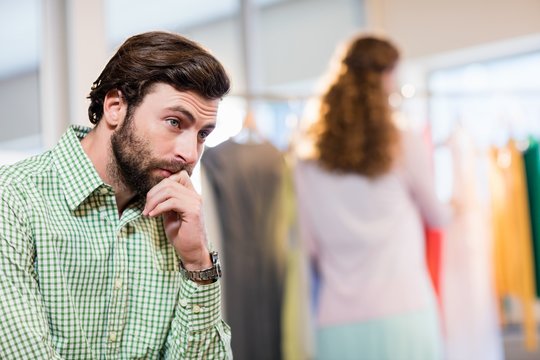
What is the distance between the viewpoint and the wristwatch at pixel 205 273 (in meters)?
1.16

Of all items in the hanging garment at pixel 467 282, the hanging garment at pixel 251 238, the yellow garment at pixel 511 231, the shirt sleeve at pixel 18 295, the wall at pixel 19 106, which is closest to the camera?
the shirt sleeve at pixel 18 295

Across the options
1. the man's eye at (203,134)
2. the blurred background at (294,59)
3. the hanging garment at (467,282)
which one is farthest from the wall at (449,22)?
the man's eye at (203,134)

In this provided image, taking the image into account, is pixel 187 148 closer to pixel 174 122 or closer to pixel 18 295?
pixel 174 122

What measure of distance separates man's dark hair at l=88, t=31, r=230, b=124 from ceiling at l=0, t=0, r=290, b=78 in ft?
0.68

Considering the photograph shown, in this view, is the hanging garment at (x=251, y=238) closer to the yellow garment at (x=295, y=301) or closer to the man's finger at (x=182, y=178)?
the yellow garment at (x=295, y=301)

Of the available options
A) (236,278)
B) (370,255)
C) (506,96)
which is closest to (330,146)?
(370,255)

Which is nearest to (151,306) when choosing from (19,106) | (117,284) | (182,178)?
(117,284)

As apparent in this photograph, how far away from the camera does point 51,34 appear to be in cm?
197

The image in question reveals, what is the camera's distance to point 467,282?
2707 mm

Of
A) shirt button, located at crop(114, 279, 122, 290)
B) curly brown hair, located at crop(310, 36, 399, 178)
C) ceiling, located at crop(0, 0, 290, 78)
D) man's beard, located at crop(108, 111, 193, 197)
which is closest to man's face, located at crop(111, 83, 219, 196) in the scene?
man's beard, located at crop(108, 111, 193, 197)

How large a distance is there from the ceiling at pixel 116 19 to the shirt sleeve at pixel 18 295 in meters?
0.43

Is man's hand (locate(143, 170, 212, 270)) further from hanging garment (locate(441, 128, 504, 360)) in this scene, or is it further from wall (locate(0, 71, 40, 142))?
hanging garment (locate(441, 128, 504, 360))

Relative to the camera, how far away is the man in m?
1.08

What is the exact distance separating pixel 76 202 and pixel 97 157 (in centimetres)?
9
